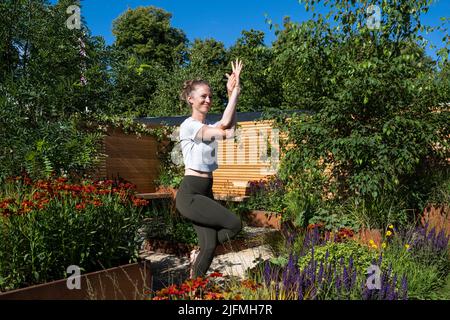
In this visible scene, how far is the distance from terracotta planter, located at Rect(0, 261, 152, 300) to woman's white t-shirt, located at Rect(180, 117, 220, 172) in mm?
981

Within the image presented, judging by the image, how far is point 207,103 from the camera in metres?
3.37

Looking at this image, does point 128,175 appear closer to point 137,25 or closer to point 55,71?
point 55,71

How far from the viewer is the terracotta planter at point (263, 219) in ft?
26.0

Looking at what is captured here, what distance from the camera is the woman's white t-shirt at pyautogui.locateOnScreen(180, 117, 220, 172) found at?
3188 mm

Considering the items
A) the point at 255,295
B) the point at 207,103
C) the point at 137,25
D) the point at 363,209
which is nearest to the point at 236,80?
the point at 207,103

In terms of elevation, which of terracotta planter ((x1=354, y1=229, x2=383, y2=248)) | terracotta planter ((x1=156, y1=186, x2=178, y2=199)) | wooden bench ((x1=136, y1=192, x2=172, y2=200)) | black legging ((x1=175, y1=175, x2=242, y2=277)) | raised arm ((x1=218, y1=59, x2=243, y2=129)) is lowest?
terracotta planter ((x1=354, y1=229, x2=383, y2=248))

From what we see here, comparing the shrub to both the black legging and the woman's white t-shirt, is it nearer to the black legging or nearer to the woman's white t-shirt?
the black legging

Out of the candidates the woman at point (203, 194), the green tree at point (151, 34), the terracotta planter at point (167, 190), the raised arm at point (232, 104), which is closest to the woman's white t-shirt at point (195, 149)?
the woman at point (203, 194)

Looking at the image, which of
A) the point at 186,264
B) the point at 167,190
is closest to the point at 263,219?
the point at 186,264

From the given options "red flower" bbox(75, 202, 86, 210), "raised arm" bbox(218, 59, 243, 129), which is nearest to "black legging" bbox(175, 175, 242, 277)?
"raised arm" bbox(218, 59, 243, 129)

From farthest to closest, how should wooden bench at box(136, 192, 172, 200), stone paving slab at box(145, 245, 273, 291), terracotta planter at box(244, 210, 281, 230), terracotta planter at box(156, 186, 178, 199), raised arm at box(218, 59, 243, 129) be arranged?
terracotta planter at box(156, 186, 178, 199) → wooden bench at box(136, 192, 172, 200) → terracotta planter at box(244, 210, 281, 230) → stone paving slab at box(145, 245, 273, 291) → raised arm at box(218, 59, 243, 129)

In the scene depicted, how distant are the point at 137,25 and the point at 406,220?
32573mm

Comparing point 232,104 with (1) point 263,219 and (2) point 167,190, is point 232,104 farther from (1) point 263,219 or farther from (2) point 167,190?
(2) point 167,190

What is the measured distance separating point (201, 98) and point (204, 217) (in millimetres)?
1005
